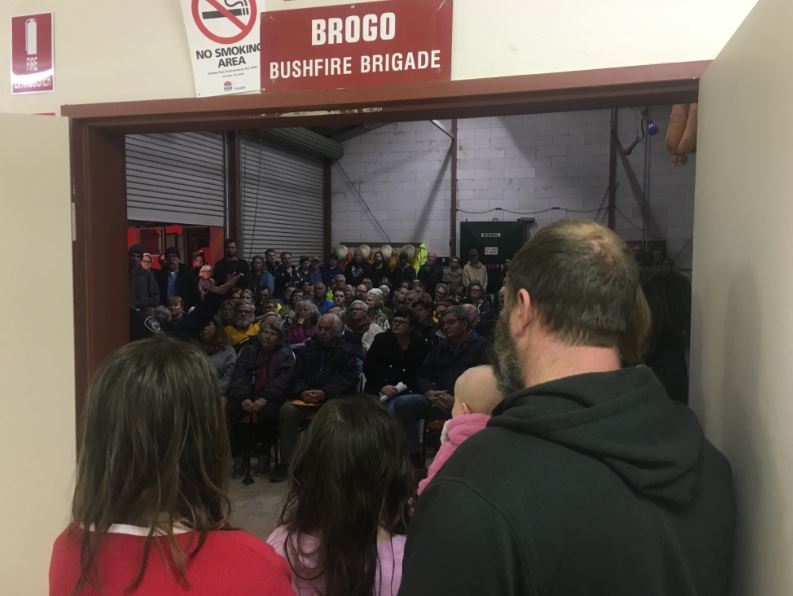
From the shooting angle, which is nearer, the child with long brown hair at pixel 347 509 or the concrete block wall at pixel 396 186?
the child with long brown hair at pixel 347 509

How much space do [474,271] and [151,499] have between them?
9.66 m

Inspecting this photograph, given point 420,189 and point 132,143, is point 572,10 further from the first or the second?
point 420,189

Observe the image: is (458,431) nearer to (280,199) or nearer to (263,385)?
(263,385)

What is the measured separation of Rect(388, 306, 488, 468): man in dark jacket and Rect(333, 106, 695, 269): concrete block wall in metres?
6.64

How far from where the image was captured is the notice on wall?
2.08 meters

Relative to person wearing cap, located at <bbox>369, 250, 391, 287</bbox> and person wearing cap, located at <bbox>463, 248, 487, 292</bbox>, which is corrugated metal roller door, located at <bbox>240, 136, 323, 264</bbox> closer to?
person wearing cap, located at <bbox>369, 250, 391, 287</bbox>

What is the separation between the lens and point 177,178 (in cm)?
832

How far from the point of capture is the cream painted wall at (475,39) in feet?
5.53

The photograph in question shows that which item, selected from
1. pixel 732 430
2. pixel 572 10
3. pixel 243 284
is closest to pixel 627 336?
pixel 732 430

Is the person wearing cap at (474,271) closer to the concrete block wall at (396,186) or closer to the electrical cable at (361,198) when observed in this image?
the concrete block wall at (396,186)

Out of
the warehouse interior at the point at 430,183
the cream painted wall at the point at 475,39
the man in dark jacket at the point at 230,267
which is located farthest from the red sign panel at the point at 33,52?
the warehouse interior at the point at 430,183

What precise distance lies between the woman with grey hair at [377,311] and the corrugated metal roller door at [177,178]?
299cm

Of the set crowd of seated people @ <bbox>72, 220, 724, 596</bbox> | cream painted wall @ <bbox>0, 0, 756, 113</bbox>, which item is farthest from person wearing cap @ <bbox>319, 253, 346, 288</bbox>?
crowd of seated people @ <bbox>72, 220, 724, 596</bbox>

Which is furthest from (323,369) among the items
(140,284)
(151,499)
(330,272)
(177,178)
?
(330,272)
